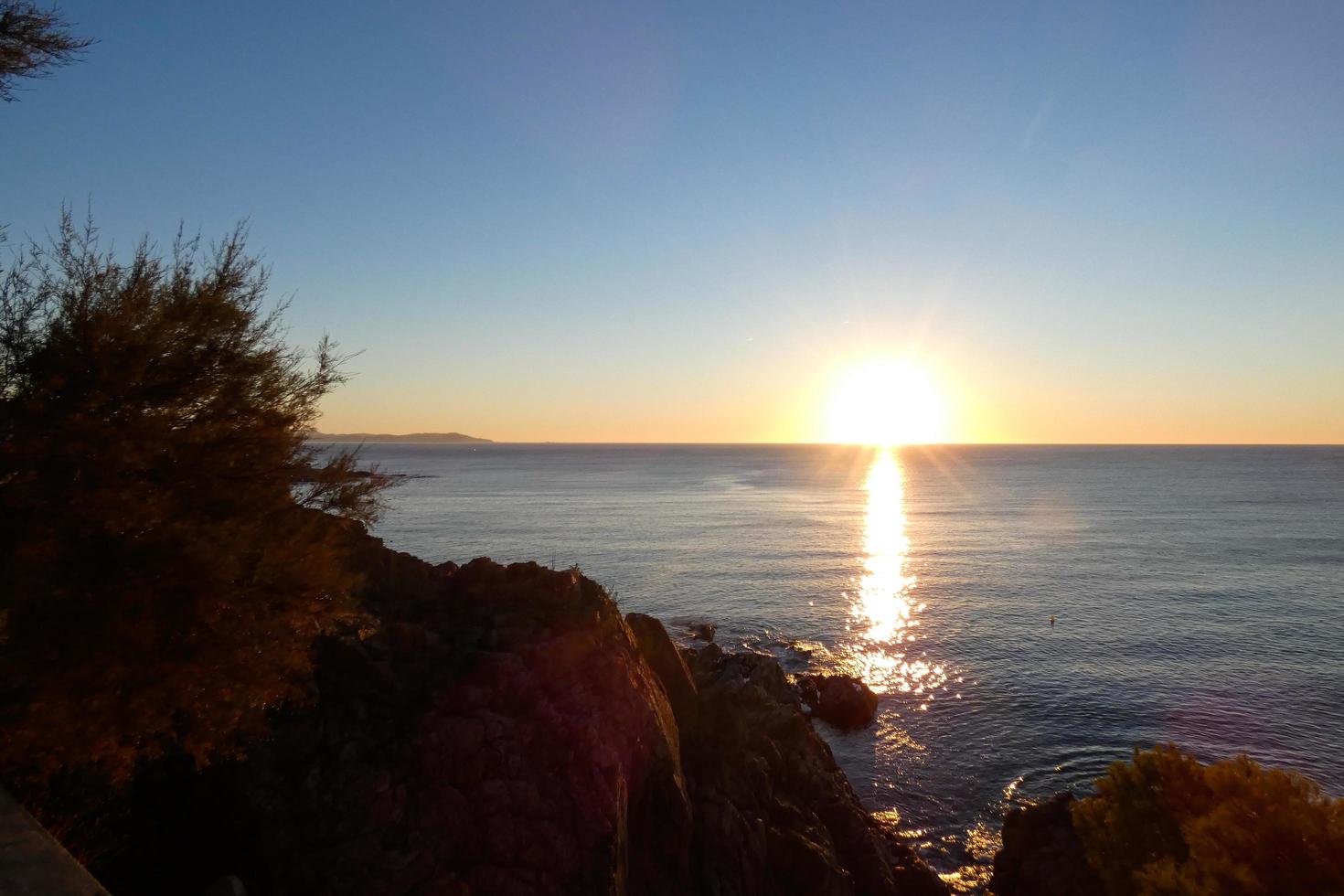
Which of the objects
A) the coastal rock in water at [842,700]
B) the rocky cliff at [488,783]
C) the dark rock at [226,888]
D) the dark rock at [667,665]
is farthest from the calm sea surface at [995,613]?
the dark rock at [667,665]

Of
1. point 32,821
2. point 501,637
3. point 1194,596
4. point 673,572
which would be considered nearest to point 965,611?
point 1194,596

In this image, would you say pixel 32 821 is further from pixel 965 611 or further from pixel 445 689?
pixel 965 611

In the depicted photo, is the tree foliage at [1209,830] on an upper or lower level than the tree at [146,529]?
lower

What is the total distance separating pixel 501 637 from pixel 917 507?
132m

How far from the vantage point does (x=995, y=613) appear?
5781 centimetres

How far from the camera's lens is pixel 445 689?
15547mm

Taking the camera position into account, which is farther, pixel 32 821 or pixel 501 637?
pixel 501 637

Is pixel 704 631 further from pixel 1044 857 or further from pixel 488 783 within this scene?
pixel 488 783

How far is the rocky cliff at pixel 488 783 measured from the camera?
13.1 meters

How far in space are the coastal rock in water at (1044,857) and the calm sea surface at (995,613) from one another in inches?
73.1

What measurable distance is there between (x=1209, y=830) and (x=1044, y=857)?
24.7 feet

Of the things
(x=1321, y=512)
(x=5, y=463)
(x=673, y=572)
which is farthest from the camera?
(x=1321, y=512)

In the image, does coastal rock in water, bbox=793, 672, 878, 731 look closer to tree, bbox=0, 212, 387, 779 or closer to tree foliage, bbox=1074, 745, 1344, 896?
tree foliage, bbox=1074, 745, 1344, 896

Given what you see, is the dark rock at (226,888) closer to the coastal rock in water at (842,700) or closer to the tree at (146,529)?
the tree at (146,529)
